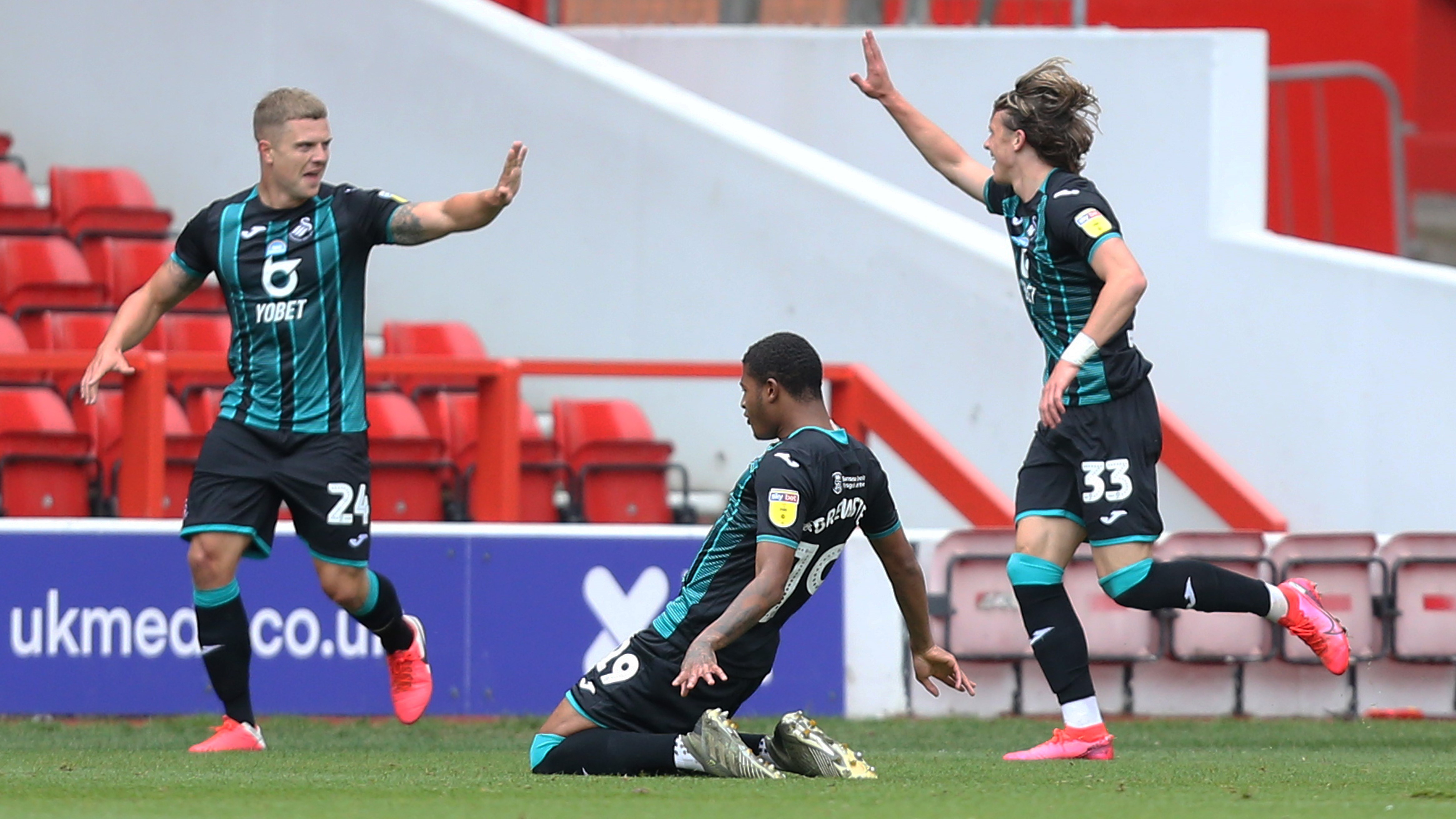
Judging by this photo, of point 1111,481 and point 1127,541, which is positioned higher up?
point 1111,481

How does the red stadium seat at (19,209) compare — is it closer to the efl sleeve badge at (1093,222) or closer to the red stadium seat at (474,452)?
the red stadium seat at (474,452)

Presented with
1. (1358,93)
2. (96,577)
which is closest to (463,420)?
(96,577)

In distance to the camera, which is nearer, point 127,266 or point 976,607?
point 976,607

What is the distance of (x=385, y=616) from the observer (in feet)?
22.5

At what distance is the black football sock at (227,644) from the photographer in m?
6.64

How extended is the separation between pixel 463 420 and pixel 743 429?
1.53 m

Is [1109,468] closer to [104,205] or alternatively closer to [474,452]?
[474,452]

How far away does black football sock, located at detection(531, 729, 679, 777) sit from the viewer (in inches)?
212

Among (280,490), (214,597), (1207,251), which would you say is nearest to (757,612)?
(280,490)

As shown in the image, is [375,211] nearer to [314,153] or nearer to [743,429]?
[314,153]

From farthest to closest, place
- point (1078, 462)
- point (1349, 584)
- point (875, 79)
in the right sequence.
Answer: point (1349, 584) < point (875, 79) < point (1078, 462)

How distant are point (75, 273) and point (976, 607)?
4.87m

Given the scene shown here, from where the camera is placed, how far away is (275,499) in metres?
6.70

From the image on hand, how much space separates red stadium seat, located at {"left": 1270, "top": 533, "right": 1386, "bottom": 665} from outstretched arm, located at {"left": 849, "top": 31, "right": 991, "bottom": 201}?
8.81ft
